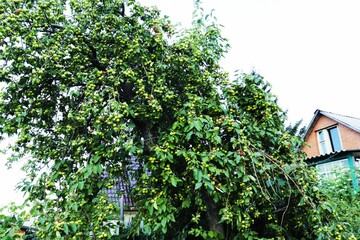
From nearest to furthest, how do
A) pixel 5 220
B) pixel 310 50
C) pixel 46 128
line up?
pixel 5 220 < pixel 46 128 < pixel 310 50

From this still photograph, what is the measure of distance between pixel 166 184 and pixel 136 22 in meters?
1.93

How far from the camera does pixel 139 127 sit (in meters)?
3.38

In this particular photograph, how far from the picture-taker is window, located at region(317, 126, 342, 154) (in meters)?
13.6

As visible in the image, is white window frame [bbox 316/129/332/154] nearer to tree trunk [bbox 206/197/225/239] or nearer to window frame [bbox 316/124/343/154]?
window frame [bbox 316/124/343/154]

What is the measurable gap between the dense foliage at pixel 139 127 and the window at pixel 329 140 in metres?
12.1

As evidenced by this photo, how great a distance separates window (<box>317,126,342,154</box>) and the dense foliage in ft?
39.6

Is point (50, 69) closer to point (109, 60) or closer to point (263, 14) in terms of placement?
point (109, 60)

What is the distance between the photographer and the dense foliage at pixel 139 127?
2.62 meters

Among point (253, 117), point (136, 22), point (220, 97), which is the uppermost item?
point (136, 22)

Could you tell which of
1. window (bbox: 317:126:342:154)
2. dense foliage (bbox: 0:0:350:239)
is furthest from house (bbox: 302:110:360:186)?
dense foliage (bbox: 0:0:350:239)

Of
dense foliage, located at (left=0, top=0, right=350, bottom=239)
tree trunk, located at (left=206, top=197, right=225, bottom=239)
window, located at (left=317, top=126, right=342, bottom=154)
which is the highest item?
window, located at (left=317, top=126, right=342, bottom=154)

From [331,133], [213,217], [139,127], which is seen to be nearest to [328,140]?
[331,133]

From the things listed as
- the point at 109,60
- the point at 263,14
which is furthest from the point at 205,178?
the point at 263,14

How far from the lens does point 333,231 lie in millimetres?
2629
